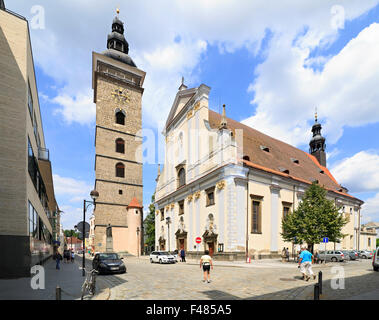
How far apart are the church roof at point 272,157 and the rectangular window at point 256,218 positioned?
4061 mm

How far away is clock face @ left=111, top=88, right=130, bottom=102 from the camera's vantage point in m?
47.5

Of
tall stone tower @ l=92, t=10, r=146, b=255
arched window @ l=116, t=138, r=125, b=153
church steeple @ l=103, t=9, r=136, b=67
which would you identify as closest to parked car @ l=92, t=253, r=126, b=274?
tall stone tower @ l=92, t=10, r=146, b=255

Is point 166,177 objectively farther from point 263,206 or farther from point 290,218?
point 290,218

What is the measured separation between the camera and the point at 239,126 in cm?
3659

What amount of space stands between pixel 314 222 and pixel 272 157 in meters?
11.3

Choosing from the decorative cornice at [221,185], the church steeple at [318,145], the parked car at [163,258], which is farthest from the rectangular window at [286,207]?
the church steeple at [318,145]

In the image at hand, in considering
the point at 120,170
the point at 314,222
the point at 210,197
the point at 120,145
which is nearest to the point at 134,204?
the point at 120,170

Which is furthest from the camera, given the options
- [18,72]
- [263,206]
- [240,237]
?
[263,206]

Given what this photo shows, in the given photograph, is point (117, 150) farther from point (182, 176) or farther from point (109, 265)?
point (109, 265)

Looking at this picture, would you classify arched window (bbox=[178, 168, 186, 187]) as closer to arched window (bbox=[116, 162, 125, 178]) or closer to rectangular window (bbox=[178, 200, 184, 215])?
rectangular window (bbox=[178, 200, 184, 215])

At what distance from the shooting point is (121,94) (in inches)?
1902

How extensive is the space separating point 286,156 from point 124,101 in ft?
101
